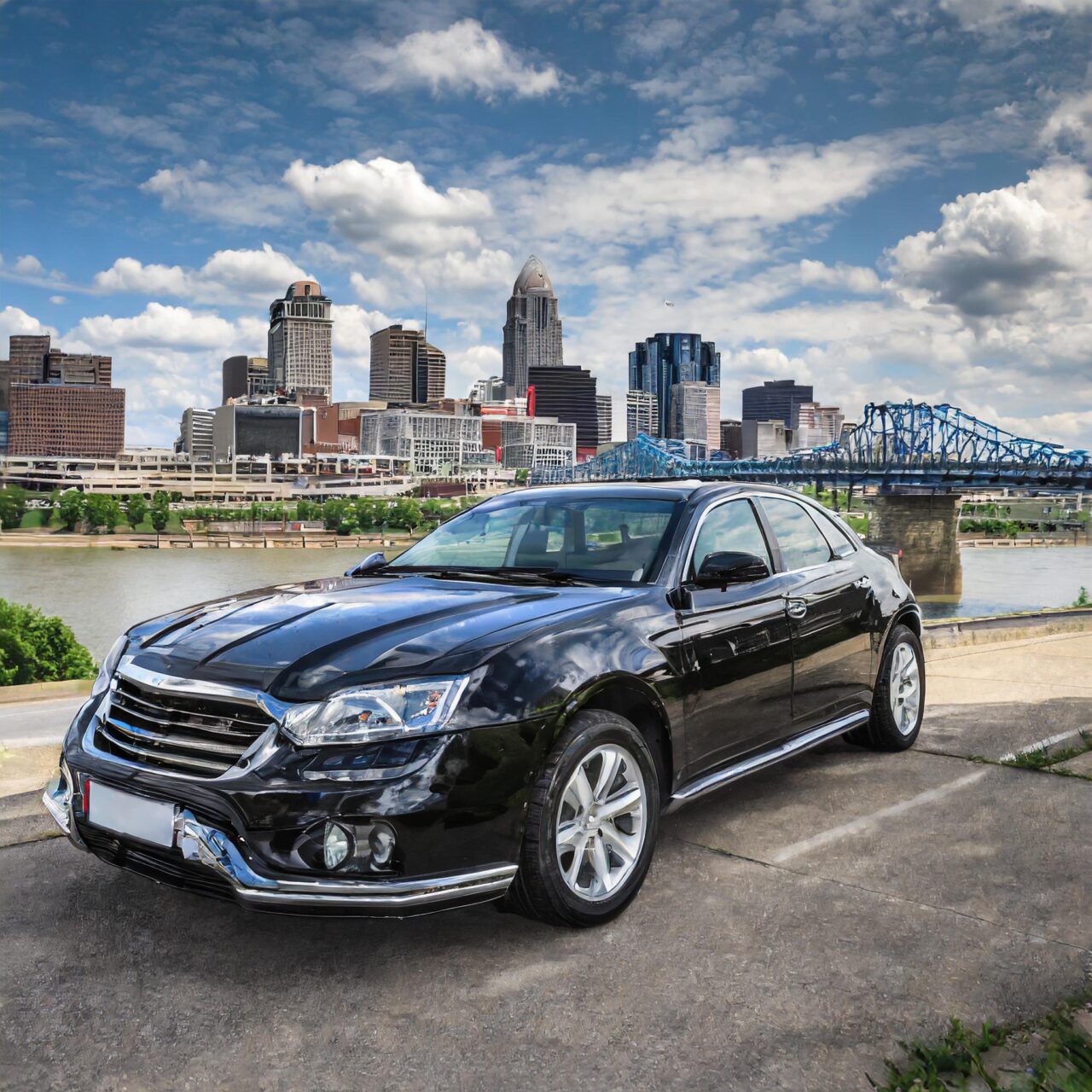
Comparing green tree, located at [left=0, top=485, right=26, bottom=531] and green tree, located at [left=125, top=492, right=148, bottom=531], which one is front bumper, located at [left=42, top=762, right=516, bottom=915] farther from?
green tree, located at [left=125, top=492, right=148, bottom=531]

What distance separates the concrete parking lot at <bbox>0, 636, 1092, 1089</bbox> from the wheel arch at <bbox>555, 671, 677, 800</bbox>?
1.41ft

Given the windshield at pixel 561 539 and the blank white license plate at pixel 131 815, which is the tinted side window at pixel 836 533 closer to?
the windshield at pixel 561 539

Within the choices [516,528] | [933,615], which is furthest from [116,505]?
[516,528]

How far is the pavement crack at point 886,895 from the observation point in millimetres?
3195

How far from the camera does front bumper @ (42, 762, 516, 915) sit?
2785 millimetres

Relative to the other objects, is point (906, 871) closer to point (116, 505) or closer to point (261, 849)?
point (261, 849)

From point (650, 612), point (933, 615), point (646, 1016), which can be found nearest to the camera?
A: point (646, 1016)

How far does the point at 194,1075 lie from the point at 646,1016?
3.62 feet

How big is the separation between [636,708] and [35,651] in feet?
82.7

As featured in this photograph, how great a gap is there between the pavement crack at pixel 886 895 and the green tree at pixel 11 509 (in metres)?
120

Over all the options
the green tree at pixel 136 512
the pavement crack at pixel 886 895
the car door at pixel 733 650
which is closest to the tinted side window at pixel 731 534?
the car door at pixel 733 650

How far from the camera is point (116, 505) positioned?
11456 cm

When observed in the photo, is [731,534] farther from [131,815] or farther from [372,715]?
[131,815]

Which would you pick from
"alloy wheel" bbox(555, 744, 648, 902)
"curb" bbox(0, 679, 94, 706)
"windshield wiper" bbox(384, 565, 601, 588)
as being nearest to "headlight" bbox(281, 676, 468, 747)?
"alloy wheel" bbox(555, 744, 648, 902)
